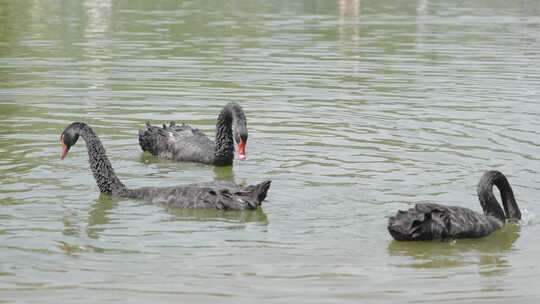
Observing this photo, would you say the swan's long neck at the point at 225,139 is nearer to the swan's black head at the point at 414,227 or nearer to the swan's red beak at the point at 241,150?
the swan's red beak at the point at 241,150

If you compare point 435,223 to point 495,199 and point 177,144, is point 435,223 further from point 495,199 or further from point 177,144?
point 177,144

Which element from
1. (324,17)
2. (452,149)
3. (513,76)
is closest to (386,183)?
(452,149)

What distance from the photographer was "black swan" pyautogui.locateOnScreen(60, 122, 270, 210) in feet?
30.9

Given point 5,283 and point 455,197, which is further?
point 455,197

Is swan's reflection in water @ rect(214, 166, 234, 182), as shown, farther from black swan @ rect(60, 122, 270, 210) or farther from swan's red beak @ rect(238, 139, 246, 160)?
black swan @ rect(60, 122, 270, 210)

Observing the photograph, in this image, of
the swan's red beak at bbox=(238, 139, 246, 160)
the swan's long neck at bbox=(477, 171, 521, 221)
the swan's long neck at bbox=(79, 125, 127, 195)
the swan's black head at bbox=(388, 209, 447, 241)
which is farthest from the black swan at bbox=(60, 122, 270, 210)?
the swan's long neck at bbox=(477, 171, 521, 221)

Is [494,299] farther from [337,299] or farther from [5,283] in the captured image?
[5,283]

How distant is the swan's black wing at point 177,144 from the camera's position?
1198 centimetres

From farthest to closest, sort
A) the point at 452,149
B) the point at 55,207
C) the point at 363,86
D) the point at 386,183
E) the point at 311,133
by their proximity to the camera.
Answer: the point at 363,86 < the point at 311,133 < the point at 452,149 < the point at 386,183 < the point at 55,207

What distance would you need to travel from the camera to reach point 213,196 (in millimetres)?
9531

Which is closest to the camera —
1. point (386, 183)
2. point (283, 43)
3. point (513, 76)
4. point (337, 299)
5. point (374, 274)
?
point (337, 299)

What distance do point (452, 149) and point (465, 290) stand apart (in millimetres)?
4899

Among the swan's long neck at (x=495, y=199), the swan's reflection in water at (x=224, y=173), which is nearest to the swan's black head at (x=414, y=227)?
the swan's long neck at (x=495, y=199)

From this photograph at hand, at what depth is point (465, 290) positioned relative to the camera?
7461mm
